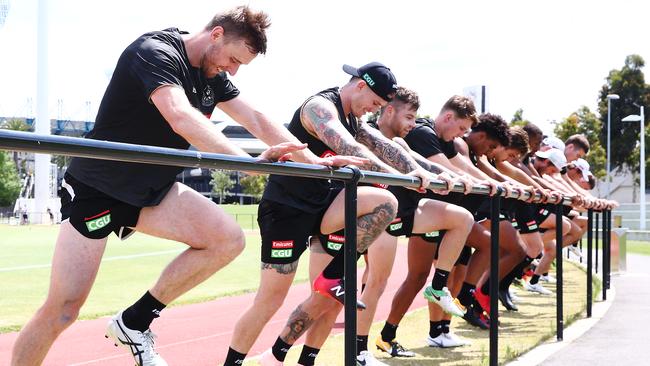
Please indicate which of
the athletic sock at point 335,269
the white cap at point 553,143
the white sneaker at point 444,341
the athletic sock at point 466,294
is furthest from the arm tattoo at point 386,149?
the white cap at point 553,143

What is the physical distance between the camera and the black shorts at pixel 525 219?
9477 millimetres

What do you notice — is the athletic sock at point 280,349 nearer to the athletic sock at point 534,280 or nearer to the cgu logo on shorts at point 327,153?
the cgu logo on shorts at point 327,153

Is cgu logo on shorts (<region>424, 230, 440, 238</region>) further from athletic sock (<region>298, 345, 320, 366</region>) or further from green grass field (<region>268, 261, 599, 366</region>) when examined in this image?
athletic sock (<region>298, 345, 320, 366</region>)

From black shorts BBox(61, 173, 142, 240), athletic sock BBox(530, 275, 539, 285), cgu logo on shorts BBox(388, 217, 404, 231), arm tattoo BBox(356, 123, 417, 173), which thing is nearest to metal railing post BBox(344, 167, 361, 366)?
black shorts BBox(61, 173, 142, 240)

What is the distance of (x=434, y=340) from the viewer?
23.0ft

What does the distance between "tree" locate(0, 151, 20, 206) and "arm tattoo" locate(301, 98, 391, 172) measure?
85.0 metres

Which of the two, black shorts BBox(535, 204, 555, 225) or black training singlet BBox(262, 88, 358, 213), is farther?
black shorts BBox(535, 204, 555, 225)

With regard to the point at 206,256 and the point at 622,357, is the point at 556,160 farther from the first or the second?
the point at 206,256

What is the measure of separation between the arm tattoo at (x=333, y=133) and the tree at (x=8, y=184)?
85015 mm

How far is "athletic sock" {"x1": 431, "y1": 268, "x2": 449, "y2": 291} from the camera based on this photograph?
6336 mm

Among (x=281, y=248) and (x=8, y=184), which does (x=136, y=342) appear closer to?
(x=281, y=248)

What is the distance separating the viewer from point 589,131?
6281 centimetres

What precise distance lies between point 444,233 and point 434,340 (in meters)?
1.04

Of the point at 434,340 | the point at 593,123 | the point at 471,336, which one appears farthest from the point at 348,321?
the point at 593,123
